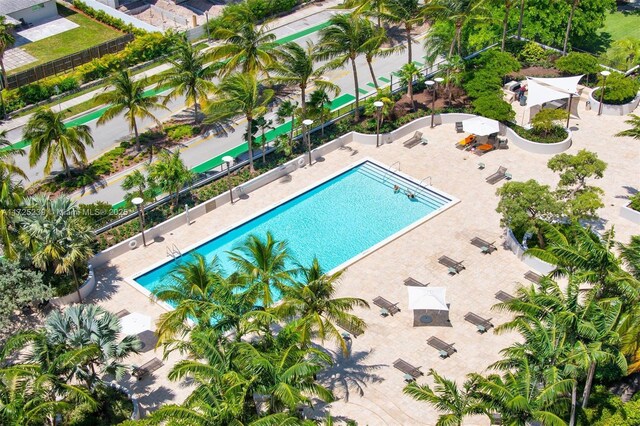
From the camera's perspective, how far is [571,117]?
187 feet

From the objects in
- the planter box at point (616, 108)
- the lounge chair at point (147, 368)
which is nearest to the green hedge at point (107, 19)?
the planter box at point (616, 108)

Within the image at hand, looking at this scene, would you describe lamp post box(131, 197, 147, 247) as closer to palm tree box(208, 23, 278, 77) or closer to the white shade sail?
palm tree box(208, 23, 278, 77)

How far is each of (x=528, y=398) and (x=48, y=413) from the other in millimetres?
16941

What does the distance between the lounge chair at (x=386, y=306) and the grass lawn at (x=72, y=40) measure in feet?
118

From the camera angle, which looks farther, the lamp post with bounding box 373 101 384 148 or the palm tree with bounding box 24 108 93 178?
the lamp post with bounding box 373 101 384 148

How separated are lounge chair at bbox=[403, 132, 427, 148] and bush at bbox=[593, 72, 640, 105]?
1239 cm

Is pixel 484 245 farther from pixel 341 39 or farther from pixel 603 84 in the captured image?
pixel 603 84

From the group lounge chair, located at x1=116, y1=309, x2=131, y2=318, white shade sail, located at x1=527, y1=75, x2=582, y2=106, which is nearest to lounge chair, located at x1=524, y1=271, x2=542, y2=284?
white shade sail, located at x1=527, y1=75, x2=582, y2=106

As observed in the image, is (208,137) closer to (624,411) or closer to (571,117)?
(571,117)

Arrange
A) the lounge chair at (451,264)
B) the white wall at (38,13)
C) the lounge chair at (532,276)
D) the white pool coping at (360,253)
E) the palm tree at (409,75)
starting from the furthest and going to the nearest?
the white wall at (38,13) < the palm tree at (409,75) < the white pool coping at (360,253) < the lounge chair at (451,264) < the lounge chair at (532,276)

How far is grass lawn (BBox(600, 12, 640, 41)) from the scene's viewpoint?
69.0 metres

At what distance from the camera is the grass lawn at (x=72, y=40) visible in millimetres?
66625

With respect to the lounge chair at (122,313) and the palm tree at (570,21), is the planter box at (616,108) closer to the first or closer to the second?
the palm tree at (570,21)

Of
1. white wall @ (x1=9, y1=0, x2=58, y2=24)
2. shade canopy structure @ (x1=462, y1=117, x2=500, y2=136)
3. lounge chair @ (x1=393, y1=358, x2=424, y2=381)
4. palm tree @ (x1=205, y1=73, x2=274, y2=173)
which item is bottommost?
lounge chair @ (x1=393, y1=358, x2=424, y2=381)
